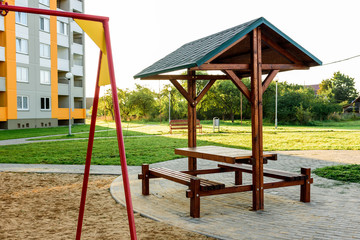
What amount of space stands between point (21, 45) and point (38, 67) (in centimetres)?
268

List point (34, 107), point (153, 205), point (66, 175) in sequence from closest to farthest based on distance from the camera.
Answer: point (153, 205), point (66, 175), point (34, 107)

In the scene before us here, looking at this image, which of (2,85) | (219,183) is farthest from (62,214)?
(2,85)

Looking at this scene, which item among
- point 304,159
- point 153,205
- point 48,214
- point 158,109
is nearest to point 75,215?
point 48,214

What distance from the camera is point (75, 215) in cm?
567

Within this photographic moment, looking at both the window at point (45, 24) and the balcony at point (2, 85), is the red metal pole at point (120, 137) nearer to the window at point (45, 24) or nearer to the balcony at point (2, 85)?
the balcony at point (2, 85)

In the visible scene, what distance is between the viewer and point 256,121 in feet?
19.1

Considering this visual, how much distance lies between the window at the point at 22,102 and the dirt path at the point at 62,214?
26.1 metres

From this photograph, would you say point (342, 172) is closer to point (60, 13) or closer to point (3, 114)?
point (60, 13)

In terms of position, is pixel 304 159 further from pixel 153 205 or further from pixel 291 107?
pixel 291 107

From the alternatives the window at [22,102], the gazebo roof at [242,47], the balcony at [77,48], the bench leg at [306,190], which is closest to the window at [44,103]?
the window at [22,102]

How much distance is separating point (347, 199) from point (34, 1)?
114 ft

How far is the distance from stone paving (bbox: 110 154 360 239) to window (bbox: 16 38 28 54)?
95.4ft

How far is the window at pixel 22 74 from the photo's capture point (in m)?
32.5

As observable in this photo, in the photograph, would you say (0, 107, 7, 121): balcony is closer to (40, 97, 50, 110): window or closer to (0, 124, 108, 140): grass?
(0, 124, 108, 140): grass
